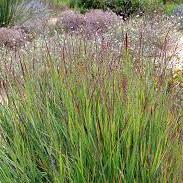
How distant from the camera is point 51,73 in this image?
139 inches

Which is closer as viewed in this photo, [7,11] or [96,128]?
[96,128]

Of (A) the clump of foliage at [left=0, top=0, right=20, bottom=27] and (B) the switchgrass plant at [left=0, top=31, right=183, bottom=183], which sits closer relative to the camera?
(B) the switchgrass plant at [left=0, top=31, right=183, bottom=183]

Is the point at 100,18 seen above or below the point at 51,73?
below

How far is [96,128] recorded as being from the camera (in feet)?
8.86

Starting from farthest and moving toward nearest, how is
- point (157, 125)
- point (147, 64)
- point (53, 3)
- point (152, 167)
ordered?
point (53, 3)
point (147, 64)
point (157, 125)
point (152, 167)

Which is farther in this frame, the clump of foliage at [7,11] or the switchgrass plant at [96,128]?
the clump of foliage at [7,11]

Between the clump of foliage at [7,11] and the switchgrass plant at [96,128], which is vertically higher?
the switchgrass plant at [96,128]

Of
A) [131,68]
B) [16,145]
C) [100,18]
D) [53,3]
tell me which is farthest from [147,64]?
[53,3]

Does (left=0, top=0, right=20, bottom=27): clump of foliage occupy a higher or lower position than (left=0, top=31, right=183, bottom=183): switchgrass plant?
lower

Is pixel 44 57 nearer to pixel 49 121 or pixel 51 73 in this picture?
pixel 51 73

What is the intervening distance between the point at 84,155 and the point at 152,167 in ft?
1.19

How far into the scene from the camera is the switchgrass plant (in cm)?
262

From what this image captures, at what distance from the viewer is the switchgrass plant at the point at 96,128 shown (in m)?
2.62

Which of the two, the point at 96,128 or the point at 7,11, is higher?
the point at 96,128
